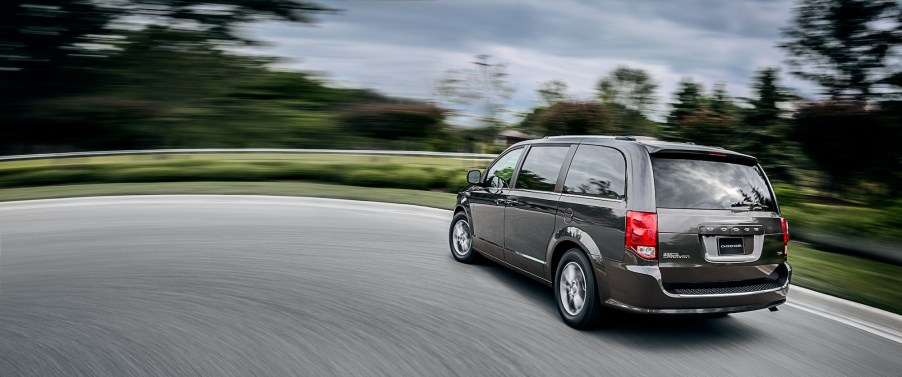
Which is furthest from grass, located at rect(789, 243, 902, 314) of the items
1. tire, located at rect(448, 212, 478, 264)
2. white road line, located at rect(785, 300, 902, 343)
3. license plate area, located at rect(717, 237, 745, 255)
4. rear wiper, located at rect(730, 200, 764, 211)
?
tire, located at rect(448, 212, 478, 264)

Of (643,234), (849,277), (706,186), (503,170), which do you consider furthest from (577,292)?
(849,277)

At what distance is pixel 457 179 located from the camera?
17.7m

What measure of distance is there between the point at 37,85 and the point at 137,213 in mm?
15801

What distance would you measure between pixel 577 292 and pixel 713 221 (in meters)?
1.22

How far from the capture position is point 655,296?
14.8 feet

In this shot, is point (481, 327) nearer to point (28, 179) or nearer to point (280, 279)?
point (280, 279)

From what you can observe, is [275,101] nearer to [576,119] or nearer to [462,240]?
[576,119]

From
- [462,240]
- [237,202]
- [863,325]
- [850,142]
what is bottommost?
[237,202]

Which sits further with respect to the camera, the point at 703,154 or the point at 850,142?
the point at 850,142

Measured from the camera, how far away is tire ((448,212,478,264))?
7.59 m

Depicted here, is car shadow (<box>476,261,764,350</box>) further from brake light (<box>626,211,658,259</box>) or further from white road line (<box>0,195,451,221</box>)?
white road line (<box>0,195,451,221</box>)

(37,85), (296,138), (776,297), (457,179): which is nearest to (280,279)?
(776,297)

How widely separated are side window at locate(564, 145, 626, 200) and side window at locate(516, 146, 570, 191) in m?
0.25

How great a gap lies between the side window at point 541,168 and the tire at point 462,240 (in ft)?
4.66
